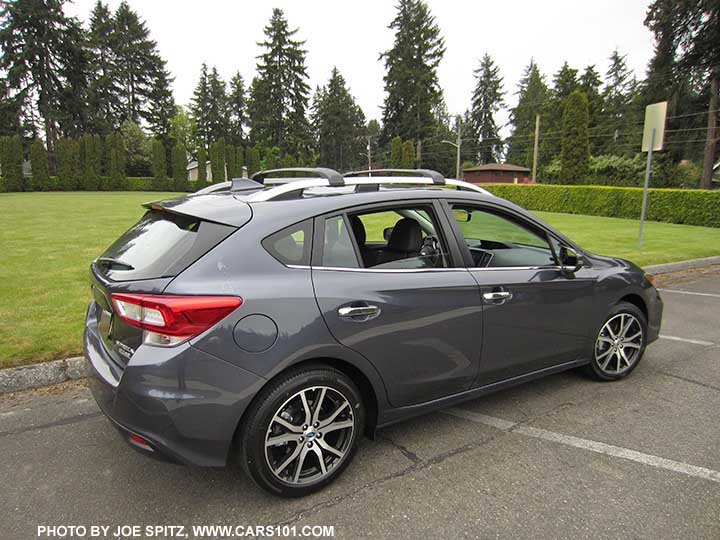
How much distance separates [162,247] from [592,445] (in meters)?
2.83

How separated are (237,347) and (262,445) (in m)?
0.53

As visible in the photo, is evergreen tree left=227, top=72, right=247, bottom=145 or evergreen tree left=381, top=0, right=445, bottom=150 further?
evergreen tree left=227, top=72, right=247, bottom=145

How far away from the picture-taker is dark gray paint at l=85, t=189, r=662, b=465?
6.82 ft

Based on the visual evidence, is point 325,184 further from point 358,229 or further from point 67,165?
point 67,165

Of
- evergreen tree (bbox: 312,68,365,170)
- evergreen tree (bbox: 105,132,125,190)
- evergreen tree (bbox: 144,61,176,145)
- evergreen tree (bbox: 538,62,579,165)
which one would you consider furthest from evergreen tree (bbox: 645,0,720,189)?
evergreen tree (bbox: 144,61,176,145)

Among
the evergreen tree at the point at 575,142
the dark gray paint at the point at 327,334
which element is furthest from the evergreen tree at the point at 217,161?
the dark gray paint at the point at 327,334

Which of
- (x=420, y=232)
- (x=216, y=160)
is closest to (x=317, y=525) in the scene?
(x=420, y=232)

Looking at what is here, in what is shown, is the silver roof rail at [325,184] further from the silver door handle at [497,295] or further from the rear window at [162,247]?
the silver door handle at [497,295]

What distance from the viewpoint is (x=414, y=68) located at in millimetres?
55781

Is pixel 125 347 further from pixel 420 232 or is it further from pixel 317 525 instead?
pixel 420 232

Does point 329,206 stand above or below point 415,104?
below

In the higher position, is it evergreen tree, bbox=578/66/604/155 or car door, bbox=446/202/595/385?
evergreen tree, bbox=578/66/604/155

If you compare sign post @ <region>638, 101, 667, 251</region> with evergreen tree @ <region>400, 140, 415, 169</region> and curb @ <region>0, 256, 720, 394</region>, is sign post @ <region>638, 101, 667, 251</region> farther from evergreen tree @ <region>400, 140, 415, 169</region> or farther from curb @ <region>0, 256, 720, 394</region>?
evergreen tree @ <region>400, 140, 415, 169</region>

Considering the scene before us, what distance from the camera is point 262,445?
2.24m
